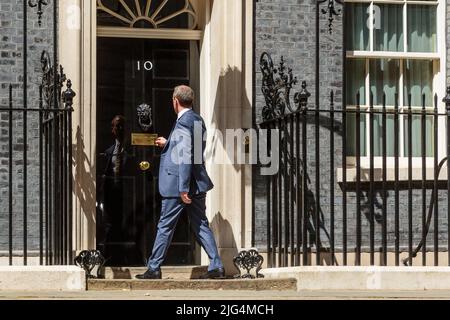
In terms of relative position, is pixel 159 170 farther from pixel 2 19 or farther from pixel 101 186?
pixel 2 19

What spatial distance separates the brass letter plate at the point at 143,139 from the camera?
49.4ft

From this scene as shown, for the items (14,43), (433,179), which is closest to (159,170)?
(14,43)

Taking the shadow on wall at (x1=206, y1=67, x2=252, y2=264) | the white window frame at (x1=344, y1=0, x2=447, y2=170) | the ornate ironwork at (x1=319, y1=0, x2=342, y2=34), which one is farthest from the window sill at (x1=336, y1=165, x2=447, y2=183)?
the ornate ironwork at (x1=319, y1=0, x2=342, y2=34)

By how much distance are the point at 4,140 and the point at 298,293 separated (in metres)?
3.39

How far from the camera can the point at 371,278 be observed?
13445 millimetres

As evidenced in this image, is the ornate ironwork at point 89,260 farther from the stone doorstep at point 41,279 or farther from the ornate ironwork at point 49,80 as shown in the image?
the ornate ironwork at point 49,80

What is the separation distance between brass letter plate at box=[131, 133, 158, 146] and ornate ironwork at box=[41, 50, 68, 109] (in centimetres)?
113

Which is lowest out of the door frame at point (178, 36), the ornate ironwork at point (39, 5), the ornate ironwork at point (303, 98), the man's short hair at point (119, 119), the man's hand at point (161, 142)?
the man's hand at point (161, 142)

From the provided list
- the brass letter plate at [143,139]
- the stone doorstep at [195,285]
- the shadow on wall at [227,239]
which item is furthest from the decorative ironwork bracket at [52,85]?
the shadow on wall at [227,239]

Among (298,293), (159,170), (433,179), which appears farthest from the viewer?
(433,179)

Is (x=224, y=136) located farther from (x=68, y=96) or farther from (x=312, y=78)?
(x=68, y=96)

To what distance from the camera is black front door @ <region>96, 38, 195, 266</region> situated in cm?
1498

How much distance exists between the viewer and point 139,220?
49.4 ft

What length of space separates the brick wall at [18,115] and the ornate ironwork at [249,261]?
199 centimetres
